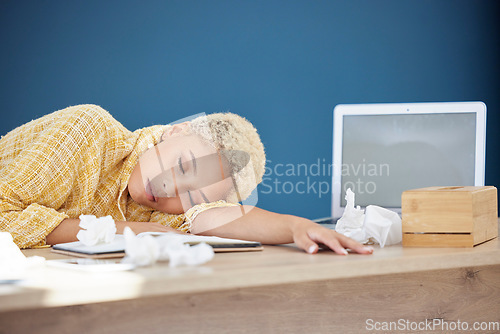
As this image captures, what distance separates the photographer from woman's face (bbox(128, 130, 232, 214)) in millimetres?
1284

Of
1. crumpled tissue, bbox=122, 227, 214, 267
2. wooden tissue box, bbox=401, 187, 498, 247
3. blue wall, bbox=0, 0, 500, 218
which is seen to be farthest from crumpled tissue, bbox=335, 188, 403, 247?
blue wall, bbox=0, 0, 500, 218

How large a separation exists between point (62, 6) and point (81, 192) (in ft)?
5.74

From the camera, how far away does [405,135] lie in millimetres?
1758

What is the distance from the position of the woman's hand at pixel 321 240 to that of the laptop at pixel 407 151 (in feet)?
2.74

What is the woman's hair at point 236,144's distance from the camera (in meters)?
1.27

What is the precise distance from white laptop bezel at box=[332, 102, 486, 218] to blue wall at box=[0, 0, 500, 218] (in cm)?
107

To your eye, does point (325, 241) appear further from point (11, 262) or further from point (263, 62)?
point (263, 62)

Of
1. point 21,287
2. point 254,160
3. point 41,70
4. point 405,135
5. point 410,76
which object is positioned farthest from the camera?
point 410,76

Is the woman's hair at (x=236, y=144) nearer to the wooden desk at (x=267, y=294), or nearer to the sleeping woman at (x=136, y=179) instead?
the sleeping woman at (x=136, y=179)

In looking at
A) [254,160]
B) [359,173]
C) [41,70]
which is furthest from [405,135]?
[41,70]

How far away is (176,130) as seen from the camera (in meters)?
1.36

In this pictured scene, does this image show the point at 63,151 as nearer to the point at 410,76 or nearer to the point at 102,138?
the point at 102,138

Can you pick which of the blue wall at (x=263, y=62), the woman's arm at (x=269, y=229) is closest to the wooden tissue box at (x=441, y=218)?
the woman's arm at (x=269, y=229)

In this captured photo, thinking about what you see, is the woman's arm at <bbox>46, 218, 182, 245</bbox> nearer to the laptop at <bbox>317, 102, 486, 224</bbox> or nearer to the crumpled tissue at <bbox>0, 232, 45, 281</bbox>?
the crumpled tissue at <bbox>0, 232, 45, 281</bbox>
